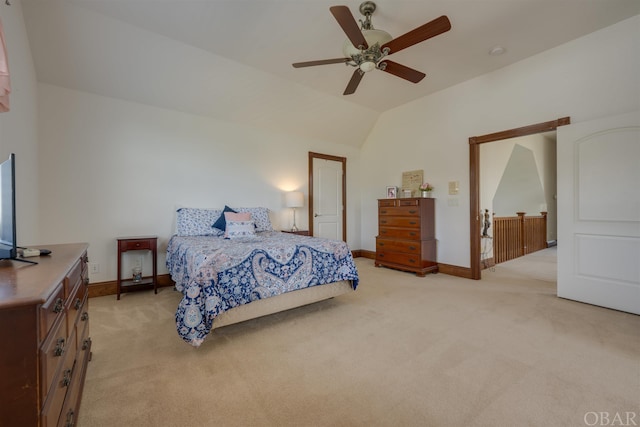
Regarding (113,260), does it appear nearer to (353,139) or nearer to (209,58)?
(209,58)

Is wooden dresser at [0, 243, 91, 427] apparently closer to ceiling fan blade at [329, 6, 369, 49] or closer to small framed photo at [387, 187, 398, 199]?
ceiling fan blade at [329, 6, 369, 49]

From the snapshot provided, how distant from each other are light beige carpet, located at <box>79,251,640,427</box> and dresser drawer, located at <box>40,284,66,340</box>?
0.79 metres

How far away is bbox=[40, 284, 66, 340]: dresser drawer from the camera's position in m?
0.77

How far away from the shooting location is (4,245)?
1.21 meters

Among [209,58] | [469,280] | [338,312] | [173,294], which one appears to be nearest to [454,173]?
[469,280]

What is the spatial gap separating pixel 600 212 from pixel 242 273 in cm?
377

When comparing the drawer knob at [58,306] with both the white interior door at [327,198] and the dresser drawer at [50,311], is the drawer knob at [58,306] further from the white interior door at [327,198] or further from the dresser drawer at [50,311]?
the white interior door at [327,198]

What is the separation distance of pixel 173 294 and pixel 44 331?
2.79m

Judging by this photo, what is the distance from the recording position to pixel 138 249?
3193mm

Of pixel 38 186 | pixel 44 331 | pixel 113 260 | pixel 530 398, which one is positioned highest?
pixel 38 186

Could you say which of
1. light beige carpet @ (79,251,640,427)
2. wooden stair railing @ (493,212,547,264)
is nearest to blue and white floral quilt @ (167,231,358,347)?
light beige carpet @ (79,251,640,427)

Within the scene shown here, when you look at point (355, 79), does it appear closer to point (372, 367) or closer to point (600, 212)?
point (372, 367)

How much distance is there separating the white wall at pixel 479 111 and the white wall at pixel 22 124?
16.1ft

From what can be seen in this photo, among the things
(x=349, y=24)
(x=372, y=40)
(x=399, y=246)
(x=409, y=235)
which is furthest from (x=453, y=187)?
(x=349, y=24)
